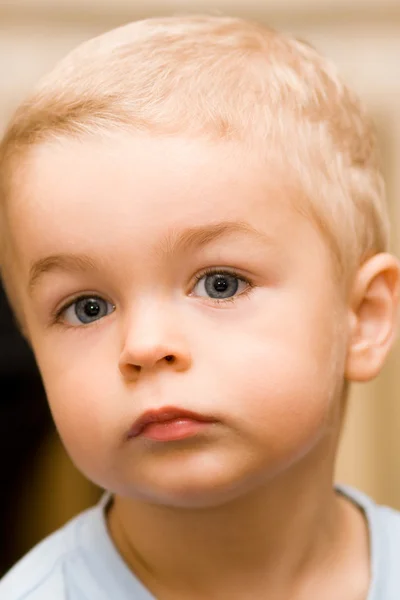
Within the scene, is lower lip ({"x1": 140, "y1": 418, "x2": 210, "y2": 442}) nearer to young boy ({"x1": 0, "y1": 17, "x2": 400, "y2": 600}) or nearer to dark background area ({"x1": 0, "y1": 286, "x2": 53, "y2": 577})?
young boy ({"x1": 0, "y1": 17, "x2": 400, "y2": 600})

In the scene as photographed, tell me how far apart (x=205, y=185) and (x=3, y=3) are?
93 cm

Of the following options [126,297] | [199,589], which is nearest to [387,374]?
[199,589]

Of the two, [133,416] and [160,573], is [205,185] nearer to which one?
[133,416]

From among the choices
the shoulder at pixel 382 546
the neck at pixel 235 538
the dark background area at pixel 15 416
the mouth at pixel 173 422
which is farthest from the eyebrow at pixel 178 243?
the dark background area at pixel 15 416

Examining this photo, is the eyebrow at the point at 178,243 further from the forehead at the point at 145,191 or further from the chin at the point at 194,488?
the chin at the point at 194,488

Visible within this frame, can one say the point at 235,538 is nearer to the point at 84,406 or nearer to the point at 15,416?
the point at 84,406

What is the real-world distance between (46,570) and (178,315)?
312mm

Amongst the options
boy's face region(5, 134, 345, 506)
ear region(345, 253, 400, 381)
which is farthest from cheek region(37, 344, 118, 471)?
ear region(345, 253, 400, 381)

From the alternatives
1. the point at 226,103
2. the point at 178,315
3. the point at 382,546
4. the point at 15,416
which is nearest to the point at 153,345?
the point at 178,315

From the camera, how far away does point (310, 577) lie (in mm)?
845

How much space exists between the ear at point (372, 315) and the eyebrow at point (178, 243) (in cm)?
15

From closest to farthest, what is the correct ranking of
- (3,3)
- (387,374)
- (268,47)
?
(268,47), (3,3), (387,374)

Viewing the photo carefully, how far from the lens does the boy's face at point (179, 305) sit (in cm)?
67

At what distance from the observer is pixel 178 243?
2.22 ft
